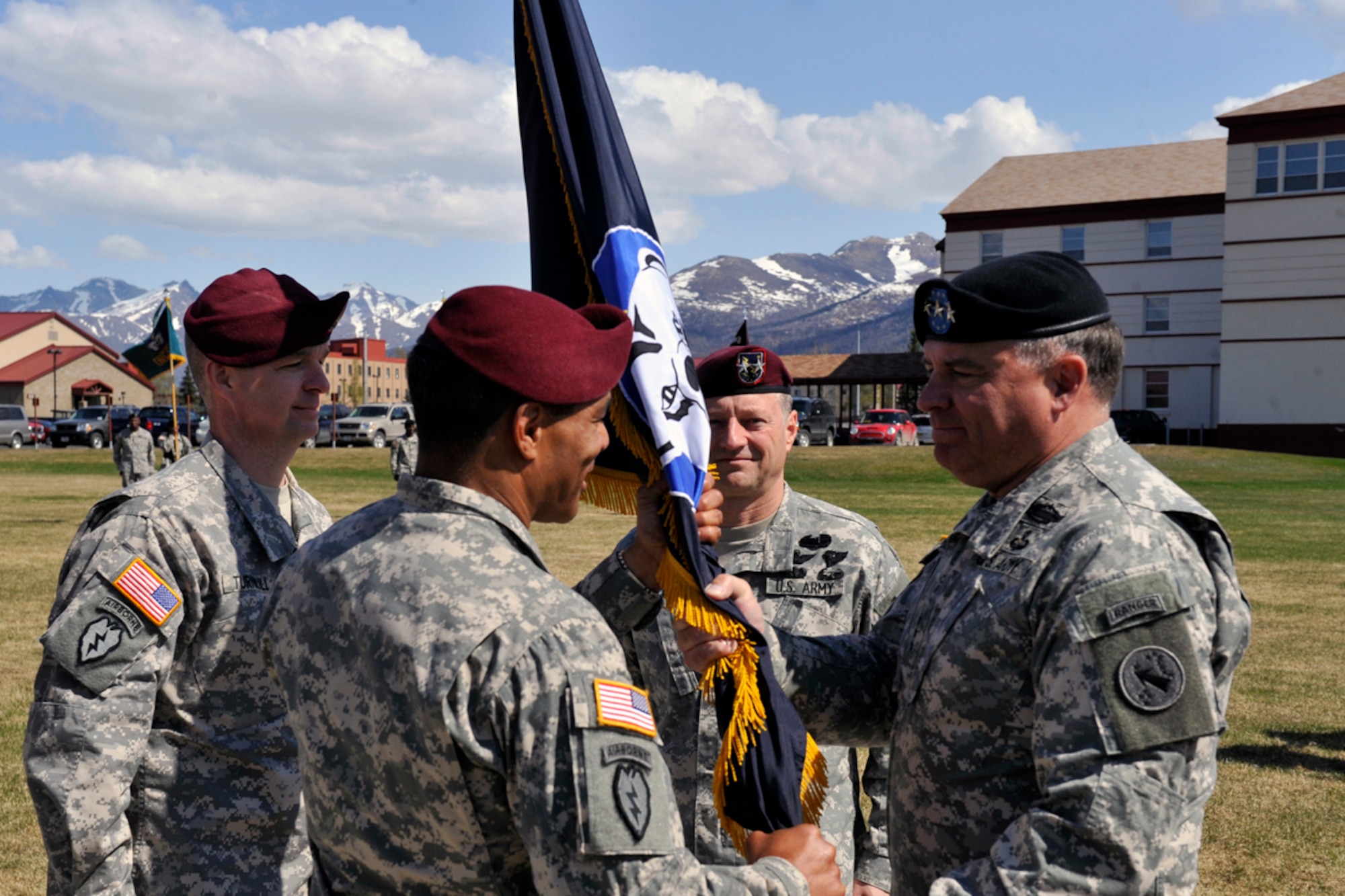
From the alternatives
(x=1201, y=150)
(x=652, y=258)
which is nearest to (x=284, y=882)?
(x=652, y=258)

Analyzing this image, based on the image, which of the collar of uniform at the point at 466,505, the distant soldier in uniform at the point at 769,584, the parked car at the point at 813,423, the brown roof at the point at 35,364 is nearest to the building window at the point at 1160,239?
the parked car at the point at 813,423

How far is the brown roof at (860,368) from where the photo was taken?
5375 centimetres

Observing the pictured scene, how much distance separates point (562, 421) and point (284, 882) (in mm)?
1817

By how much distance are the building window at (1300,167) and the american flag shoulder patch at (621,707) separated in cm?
4678

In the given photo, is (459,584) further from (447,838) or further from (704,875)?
(704,875)

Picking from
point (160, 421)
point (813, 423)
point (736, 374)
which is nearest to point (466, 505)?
point (736, 374)

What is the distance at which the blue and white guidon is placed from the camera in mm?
3084

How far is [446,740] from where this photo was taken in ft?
6.23

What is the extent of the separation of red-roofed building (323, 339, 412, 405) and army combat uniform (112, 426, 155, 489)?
71.2 m

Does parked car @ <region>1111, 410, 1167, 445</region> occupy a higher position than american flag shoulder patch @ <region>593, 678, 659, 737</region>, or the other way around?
american flag shoulder patch @ <region>593, 678, 659, 737</region>

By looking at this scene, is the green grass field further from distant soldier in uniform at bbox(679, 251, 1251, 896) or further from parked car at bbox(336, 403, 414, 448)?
parked car at bbox(336, 403, 414, 448)

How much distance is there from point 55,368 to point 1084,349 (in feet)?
285

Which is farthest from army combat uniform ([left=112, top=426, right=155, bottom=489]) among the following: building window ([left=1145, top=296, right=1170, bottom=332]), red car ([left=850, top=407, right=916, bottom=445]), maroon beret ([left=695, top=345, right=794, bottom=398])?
building window ([left=1145, top=296, right=1170, bottom=332])

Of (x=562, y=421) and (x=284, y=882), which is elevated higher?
(x=562, y=421)
